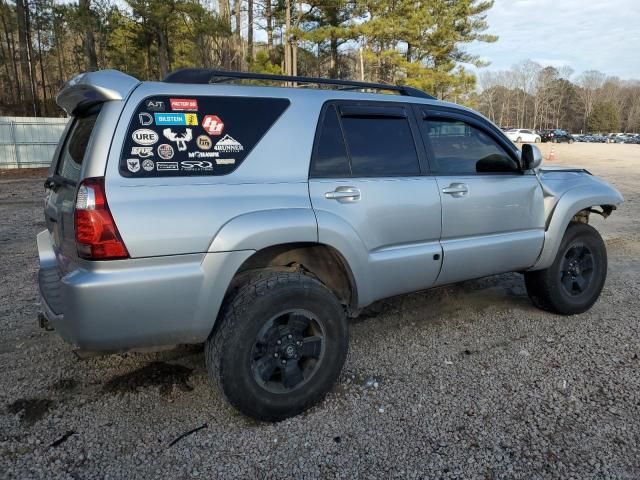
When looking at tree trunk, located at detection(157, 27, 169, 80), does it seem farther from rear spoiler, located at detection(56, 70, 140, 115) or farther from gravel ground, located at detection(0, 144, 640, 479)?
rear spoiler, located at detection(56, 70, 140, 115)

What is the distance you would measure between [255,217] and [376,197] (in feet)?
2.89

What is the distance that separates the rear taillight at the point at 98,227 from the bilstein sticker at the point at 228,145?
2.08ft

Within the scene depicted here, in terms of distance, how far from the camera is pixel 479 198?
12.4ft

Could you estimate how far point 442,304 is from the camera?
15.9 ft

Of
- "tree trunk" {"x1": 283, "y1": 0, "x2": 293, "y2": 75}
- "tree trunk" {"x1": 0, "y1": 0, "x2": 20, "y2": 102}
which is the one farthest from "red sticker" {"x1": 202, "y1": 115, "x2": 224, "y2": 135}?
"tree trunk" {"x1": 0, "y1": 0, "x2": 20, "y2": 102}

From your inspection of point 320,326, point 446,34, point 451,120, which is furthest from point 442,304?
point 446,34

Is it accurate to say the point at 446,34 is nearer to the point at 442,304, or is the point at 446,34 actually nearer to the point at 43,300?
the point at 442,304

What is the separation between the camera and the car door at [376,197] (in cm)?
309

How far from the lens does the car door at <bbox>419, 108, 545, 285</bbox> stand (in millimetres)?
3660

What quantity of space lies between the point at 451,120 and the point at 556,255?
1.55 metres

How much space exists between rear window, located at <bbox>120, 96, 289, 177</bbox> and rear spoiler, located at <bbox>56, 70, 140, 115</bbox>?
0.14 metres

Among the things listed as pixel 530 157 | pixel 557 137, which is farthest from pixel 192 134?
pixel 557 137

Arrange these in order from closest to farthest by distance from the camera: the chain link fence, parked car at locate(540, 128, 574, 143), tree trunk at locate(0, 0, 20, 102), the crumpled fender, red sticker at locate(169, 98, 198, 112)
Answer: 1. red sticker at locate(169, 98, 198, 112)
2. the crumpled fender
3. the chain link fence
4. tree trunk at locate(0, 0, 20, 102)
5. parked car at locate(540, 128, 574, 143)

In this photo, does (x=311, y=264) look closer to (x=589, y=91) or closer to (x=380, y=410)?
(x=380, y=410)
